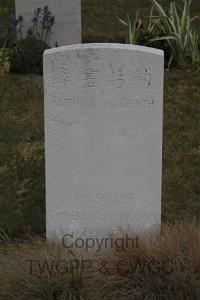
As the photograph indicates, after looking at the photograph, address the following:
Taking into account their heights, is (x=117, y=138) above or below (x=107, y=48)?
below

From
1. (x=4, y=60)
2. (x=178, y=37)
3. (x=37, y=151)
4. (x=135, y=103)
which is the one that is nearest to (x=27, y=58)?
(x=4, y=60)

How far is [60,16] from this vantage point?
954 centimetres

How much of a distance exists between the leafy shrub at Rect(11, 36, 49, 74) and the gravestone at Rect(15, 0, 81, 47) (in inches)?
30.6

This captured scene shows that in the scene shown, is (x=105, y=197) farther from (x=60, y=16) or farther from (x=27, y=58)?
(x=60, y=16)

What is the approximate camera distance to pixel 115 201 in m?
5.01

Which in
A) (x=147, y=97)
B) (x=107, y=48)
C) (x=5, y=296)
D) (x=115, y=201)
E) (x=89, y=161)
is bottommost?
(x=5, y=296)

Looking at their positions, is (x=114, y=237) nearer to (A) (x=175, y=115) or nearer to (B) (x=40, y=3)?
(A) (x=175, y=115)

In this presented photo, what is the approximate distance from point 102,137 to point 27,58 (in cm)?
411

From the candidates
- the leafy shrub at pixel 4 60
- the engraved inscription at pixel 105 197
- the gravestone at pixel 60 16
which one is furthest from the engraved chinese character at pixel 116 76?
the gravestone at pixel 60 16

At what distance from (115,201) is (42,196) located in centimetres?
125

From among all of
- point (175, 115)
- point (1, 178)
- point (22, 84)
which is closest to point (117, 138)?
point (1, 178)

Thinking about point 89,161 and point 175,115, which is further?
point 175,115

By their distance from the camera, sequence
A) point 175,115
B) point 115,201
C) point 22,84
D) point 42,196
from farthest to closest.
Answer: point 22,84
point 175,115
point 42,196
point 115,201

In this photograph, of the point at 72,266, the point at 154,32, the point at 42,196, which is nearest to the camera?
the point at 72,266
